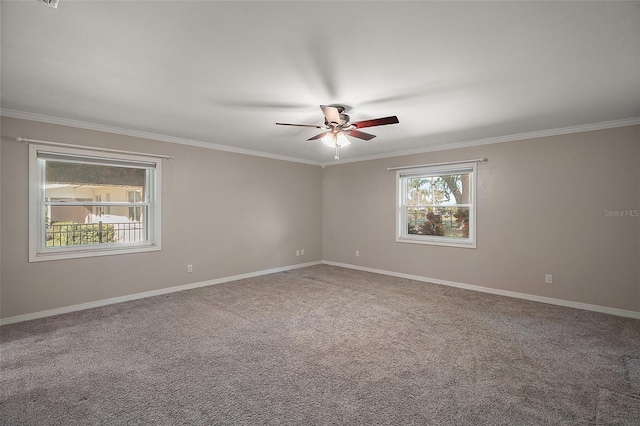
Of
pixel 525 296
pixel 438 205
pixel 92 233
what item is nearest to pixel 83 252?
pixel 92 233

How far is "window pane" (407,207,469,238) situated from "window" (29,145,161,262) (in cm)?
429

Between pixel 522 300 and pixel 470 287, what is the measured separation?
28.3 inches

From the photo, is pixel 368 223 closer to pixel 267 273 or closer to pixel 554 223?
pixel 267 273

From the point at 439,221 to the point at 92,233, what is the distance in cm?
530

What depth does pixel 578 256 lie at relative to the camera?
3910 mm

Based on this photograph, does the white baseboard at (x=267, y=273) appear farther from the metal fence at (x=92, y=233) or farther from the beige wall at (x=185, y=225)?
the metal fence at (x=92, y=233)

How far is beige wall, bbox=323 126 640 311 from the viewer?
11.9 ft

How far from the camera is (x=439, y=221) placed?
532cm

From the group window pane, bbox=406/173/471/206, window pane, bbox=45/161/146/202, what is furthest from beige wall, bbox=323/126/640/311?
window pane, bbox=45/161/146/202

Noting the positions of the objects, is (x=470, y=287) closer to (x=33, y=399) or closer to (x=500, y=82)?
(x=500, y=82)

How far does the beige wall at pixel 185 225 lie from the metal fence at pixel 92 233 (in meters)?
0.28

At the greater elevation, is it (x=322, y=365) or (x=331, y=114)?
(x=331, y=114)

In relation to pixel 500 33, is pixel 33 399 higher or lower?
lower

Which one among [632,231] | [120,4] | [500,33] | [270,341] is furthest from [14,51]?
[632,231]
